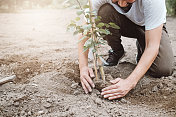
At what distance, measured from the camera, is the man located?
66.4 inches

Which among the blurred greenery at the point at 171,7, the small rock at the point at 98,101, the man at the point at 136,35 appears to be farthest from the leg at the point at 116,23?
the blurred greenery at the point at 171,7

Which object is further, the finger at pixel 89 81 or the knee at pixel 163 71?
the knee at pixel 163 71

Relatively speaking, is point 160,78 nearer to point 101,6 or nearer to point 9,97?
point 101,6

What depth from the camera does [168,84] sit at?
189 cm

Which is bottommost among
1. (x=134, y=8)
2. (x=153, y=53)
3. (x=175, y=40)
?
(x=175, y=40)

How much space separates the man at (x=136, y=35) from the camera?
169 centimetres

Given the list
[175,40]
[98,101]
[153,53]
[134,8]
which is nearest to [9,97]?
[98,101]

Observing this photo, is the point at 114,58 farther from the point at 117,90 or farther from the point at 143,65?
the point at 117,90

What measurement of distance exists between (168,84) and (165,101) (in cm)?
26

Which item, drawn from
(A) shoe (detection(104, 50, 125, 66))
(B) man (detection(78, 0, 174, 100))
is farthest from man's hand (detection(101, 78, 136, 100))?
(A) shoe (detection(104, 50, 125, 66))

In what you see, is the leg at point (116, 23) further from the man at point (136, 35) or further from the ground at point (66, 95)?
the ground at point (66, 95)

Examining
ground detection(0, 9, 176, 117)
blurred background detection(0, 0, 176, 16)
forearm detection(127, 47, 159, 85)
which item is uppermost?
blurred background detection(0, 0, 176, 16)

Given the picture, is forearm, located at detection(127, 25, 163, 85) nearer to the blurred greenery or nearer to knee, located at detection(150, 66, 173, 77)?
knee, located at detection(150, 66, 173, 77)

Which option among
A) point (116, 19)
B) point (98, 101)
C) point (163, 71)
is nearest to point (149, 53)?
point (163, 71)
